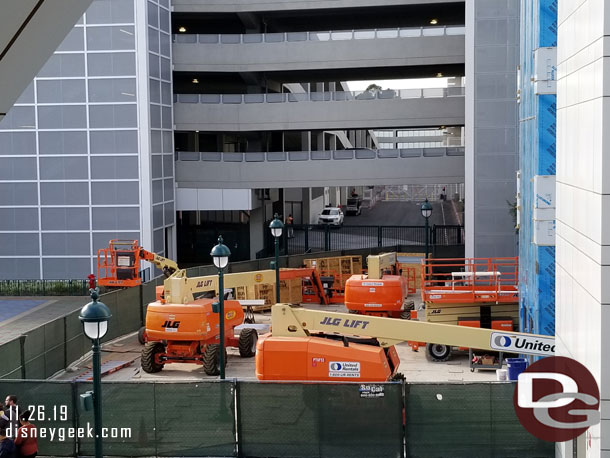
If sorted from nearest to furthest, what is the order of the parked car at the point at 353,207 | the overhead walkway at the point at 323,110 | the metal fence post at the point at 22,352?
the metal fence post at the point at 22,352, the overhead walkway at the point at 323,110, the parked car at the point at 353,207

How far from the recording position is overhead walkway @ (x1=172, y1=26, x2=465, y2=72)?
40.9 m

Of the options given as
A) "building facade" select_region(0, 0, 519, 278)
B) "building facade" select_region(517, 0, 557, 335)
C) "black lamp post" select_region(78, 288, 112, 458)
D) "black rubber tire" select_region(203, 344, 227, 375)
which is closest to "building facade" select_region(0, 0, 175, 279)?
"building facade" select_region(0, 0, 519, 278)

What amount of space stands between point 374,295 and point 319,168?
17138 mm

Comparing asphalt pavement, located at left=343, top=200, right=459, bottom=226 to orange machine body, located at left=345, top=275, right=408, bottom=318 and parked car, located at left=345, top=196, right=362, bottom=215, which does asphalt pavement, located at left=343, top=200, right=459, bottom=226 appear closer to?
parked car, located at left=345, top=196, right=362, bottom=215

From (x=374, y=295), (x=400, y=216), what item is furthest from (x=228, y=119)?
(x=400, y=216)

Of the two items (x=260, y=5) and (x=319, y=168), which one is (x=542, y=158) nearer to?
(x=319, y=168)

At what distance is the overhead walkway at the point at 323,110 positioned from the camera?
1640 inches

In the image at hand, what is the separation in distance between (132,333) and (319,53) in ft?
63.6

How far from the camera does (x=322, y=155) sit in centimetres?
4278

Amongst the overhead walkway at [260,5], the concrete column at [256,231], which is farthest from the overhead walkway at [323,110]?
the concrete column at [256,231]

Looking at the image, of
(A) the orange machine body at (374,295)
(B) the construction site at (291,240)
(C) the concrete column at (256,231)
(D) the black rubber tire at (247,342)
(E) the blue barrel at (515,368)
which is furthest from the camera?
(C) the concrete column at (256,231)

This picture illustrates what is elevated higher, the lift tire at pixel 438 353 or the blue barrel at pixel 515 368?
the blue barrel at pixel 515 368

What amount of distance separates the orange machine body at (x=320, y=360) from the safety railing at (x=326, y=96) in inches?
1030

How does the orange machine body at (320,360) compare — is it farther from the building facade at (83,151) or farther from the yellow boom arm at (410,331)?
the building facade at (83,151)
